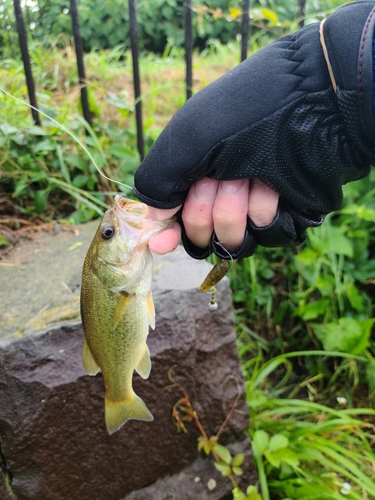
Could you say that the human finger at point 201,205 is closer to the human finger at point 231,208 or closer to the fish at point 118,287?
the human finger at point 231,208

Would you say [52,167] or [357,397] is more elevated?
[52,167]

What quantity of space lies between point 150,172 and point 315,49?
0.49 m

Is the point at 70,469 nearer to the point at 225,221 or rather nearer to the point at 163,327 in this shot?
the point at 163,327

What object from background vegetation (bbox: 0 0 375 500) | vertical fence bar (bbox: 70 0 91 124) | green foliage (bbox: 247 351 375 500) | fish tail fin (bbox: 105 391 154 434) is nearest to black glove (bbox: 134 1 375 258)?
fish tail fin (bbox: 105 391 154 434)

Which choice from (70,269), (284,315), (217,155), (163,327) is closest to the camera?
(217,155)

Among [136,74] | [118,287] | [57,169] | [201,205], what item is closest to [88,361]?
[118,287]

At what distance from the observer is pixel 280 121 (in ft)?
3.73

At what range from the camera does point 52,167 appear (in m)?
2.80

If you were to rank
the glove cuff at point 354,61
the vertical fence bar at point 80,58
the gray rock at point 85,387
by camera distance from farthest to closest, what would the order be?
1. the vertical fence bar at point 80,58
2. the gray rock at point 85,387
3. the glove cuff at point 354,61

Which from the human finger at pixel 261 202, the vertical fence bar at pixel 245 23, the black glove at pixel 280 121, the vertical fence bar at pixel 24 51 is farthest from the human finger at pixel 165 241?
the vertical fence bar at pixel 245 23

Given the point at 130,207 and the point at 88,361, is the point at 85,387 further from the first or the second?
the point at 130,207

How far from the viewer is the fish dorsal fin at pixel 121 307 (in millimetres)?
1382

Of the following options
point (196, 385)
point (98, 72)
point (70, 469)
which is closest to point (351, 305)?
point (196, 385)

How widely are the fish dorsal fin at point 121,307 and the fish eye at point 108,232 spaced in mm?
168
